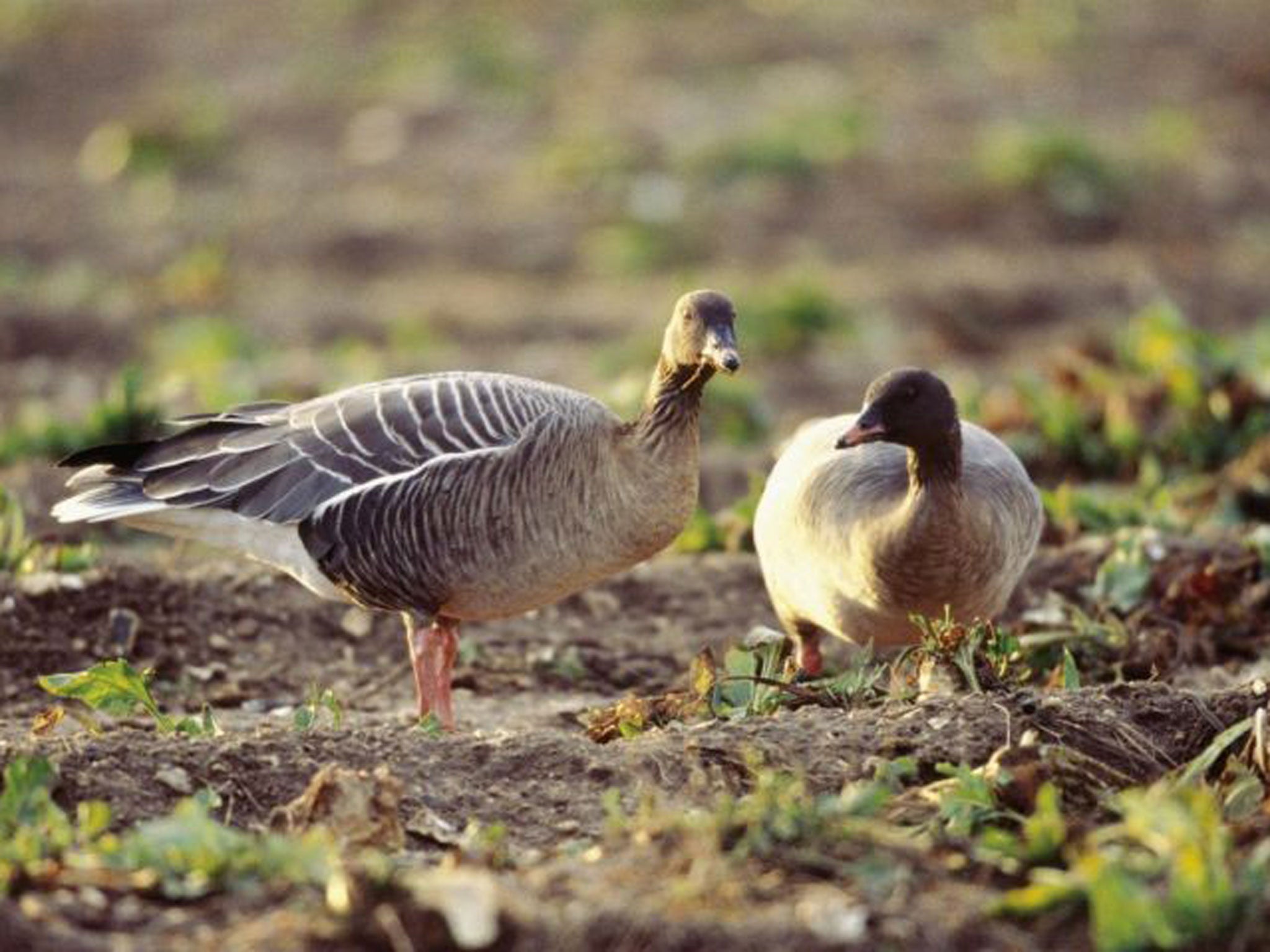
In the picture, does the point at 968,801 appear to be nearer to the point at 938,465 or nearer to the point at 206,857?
the point at 206,857

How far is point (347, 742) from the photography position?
6.38 metres

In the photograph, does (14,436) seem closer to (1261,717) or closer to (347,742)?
(347,742)

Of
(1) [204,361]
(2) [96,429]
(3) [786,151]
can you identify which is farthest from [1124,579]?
(3) [786,151]

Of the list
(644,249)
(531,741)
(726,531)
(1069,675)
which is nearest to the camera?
(531,741)

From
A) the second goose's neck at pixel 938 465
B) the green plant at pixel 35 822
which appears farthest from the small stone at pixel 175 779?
the second goose's neck at pixel 938 465

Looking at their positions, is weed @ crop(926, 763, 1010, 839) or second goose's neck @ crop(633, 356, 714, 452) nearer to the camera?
weed @ crop(926, 763, 1010, 839)

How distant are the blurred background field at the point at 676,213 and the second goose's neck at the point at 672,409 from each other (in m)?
3.00

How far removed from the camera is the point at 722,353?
763 cm

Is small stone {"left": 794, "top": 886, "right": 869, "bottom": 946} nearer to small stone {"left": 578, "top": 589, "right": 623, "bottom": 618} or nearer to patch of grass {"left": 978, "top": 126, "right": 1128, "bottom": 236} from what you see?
small stone {"left": 578, "top": 589, "right": 623, "bottom": 618}

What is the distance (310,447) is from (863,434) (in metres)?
1.84

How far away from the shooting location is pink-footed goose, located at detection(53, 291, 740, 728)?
774cm

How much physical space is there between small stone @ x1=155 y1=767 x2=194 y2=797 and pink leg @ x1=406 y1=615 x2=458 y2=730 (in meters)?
1.71

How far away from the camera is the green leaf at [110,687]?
22.5 feet

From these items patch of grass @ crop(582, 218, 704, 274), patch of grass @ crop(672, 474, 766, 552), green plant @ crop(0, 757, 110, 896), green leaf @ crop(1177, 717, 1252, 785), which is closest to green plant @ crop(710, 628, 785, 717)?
green leaf @ crop(1177, 717, 1252, 785)
